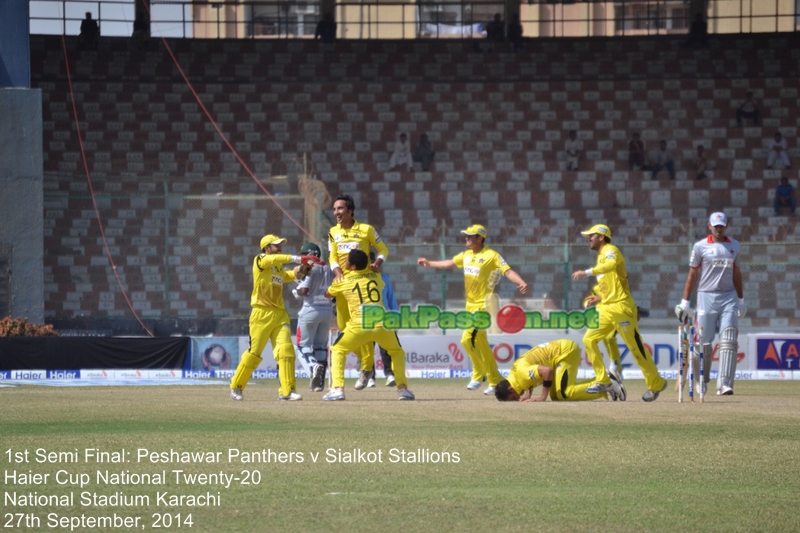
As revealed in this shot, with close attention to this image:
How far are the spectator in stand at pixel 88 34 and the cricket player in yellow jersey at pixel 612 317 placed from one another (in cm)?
2463

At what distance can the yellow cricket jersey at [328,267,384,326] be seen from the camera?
13133mm

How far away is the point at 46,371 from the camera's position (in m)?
20.6

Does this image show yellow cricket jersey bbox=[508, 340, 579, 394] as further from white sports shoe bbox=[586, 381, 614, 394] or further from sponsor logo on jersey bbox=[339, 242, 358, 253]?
sponsor logo on jersey bbox=[339, 242, 358, 253]

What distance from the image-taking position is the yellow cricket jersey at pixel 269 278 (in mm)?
13472

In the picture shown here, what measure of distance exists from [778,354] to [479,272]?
367 inches

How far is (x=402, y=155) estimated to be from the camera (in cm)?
3281

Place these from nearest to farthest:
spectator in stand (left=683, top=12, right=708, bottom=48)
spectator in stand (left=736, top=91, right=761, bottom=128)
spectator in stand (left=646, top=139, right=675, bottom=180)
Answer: spectator in stand (left=646, top=139, right=675, bottom=180)
spectator in stand (left=736, top=91, right=761, bottom=128)
spectator in stand (left=683, top=12, right=708, bottom=48)

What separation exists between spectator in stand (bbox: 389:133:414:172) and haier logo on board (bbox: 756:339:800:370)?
42.4 feet

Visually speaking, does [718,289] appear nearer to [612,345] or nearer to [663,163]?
[612,345]

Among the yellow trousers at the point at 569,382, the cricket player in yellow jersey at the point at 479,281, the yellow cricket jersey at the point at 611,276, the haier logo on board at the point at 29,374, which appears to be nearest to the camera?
the yellow trousers at the point at 569,382

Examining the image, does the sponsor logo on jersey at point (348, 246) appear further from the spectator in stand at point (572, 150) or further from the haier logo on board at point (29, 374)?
the spectator in stand at point (572, 150)

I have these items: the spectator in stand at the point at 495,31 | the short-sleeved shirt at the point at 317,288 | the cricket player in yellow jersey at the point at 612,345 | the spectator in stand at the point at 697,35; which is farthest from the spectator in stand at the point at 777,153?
the short-sleeved shirt at the point at 317,288

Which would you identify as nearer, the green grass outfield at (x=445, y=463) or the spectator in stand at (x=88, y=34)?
the green grass outfield at (x=445, y=463)

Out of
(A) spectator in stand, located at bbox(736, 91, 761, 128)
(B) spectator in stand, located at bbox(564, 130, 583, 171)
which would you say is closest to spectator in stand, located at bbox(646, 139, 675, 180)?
(B) spectator in stand, located at bbox(564, 130, 583, 171)
